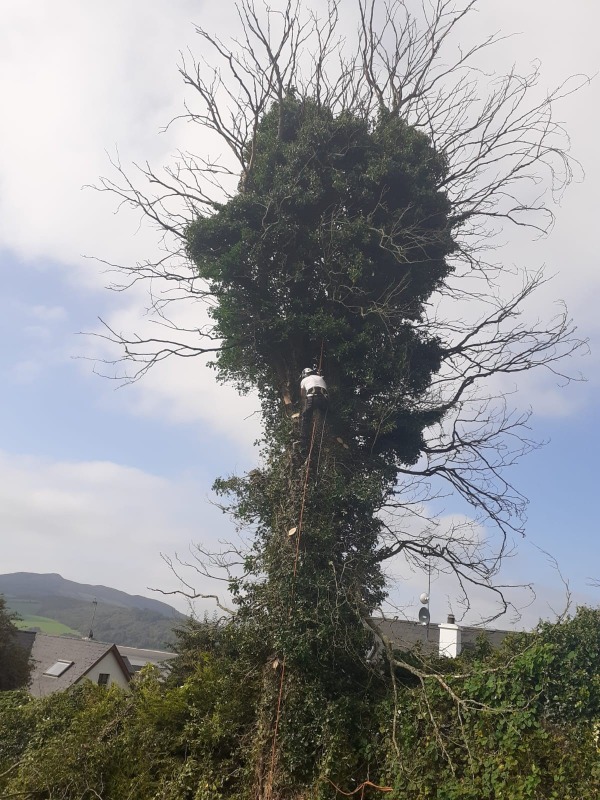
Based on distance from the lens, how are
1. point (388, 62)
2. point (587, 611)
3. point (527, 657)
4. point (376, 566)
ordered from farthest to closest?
point (388, 62) → point (376, 566) → point (587, 611) → point (527, 657)

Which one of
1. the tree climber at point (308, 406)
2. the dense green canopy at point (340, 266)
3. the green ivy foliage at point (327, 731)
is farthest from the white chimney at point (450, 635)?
the tree climber at point (308, 406)

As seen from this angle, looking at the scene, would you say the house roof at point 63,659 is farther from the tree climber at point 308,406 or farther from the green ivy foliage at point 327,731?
the tree climber at point 308,406

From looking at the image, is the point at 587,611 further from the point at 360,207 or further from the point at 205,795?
the point at 360,207

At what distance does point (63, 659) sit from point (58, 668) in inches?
33.6

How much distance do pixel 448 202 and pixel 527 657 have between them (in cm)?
807

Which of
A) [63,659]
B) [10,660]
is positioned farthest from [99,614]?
[10,660]

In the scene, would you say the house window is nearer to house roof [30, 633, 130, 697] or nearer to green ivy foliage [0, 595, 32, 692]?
house roof [30, 633, 130, 697]

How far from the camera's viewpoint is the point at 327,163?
11.4 metres

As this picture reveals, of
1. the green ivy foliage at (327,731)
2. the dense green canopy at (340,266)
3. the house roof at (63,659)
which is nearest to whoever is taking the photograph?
the green ivy foliage at (327,731)

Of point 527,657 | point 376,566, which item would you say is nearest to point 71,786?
point 376,566

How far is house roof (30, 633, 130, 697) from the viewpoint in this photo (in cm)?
2252

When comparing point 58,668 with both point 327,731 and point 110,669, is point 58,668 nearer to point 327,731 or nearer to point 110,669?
point 110,669

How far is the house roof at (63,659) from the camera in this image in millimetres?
22516

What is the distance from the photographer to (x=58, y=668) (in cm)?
2353
